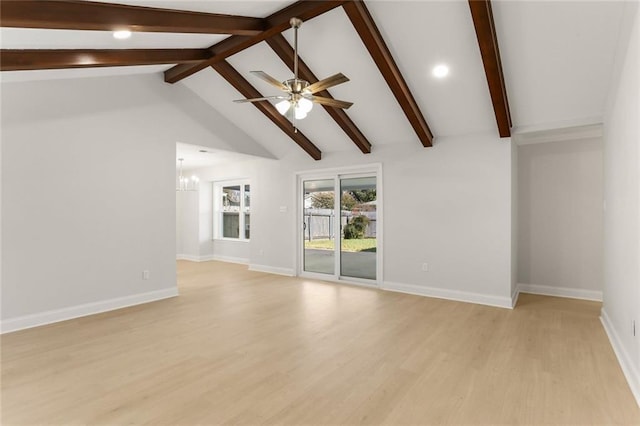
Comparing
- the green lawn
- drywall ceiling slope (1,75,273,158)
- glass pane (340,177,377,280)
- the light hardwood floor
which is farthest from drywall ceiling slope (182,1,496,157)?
the light hardwood floor

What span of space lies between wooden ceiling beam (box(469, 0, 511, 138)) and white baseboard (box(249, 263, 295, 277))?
179 inches

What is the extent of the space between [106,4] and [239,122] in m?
3.44

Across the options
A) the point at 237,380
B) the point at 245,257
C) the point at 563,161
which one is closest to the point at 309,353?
the point at 237,380

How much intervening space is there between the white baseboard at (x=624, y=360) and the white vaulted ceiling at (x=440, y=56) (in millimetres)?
2506

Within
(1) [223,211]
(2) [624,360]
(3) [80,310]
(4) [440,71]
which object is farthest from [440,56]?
(1) [223,211]

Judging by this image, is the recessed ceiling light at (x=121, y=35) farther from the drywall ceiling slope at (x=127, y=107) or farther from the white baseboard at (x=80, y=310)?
the white baseboard at (x=80, y=310)

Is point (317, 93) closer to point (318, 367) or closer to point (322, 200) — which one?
point (322, 200)

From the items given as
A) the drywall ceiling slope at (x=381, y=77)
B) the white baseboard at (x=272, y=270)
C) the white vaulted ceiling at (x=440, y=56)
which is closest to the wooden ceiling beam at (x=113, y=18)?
the white vaulted ceiling at (x=440, y=56)

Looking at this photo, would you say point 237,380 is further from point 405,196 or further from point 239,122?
point 239,122

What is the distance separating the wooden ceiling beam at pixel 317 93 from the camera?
394 cm

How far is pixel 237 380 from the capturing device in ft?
8.32

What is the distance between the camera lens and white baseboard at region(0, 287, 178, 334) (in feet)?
11.9

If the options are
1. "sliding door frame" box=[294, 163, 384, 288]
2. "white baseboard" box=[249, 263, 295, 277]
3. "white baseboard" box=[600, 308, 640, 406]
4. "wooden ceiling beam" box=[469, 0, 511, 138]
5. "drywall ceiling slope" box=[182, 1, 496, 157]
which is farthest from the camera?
"white baseboard" box=[249, 263, 295, 277]

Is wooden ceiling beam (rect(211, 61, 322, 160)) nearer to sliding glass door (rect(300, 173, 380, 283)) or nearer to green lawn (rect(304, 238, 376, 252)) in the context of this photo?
sliding glass door (rect(300, 173, 380, 283))
